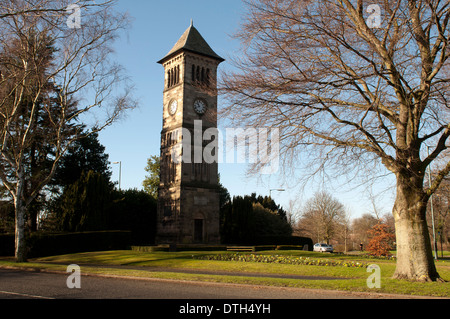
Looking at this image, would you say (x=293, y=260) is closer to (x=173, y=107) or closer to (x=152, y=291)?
(x=152, y=291)

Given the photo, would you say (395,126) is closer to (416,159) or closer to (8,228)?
(416,159)

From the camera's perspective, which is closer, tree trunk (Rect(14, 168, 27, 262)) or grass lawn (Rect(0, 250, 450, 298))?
grass lawn (Rect(0, 250, 450, 298))

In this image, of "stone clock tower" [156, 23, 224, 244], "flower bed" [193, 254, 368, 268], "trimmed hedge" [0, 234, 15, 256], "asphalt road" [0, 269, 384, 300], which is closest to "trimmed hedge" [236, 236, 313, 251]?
"stone clock tower" [156, 23, 224, 244]

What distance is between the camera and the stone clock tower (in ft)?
138

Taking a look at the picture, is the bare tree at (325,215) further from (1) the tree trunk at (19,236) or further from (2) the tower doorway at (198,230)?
(1) the tree trunk at (19,236)

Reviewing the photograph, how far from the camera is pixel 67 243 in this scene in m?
33.3

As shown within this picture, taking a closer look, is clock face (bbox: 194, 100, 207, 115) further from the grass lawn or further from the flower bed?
the flower bed

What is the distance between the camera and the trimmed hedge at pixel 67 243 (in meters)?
31.4

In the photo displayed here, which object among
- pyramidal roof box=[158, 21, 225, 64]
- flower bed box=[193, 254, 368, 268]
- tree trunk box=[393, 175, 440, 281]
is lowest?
flower bed box=[193, 254, 368, 268]

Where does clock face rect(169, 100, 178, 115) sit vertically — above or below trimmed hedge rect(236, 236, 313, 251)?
above

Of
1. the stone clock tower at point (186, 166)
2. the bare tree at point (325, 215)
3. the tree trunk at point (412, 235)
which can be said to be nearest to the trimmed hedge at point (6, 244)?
the stone clock tower at point (186, 166)

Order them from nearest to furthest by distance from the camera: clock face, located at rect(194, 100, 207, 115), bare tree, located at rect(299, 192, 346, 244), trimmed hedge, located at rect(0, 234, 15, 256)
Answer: trimmed hedge, located at rect(0, 234, 15, 256), clock face, located at rect(194, 100, 207, 115), bare tree, located at rect(299, 192, 346, 244)

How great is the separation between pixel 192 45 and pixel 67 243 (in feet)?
84.4
